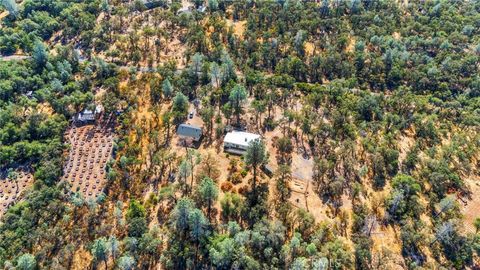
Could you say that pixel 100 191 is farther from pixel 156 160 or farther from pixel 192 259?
pixel 192 259

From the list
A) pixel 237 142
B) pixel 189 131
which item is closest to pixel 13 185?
pixel 189 131

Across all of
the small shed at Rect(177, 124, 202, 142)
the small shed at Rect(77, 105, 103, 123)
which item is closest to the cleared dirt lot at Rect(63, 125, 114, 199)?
the small shed at Rect(77, 105, 103, 123)

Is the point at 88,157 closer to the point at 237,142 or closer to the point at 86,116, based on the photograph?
the point at 86,116

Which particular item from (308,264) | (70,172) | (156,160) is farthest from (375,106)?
(70,172)

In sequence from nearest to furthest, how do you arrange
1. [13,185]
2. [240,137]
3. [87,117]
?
[13,185] → [240,137] → [87,117]

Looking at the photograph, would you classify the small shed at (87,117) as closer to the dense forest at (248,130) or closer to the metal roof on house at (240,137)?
the dense forest at (248,130)
